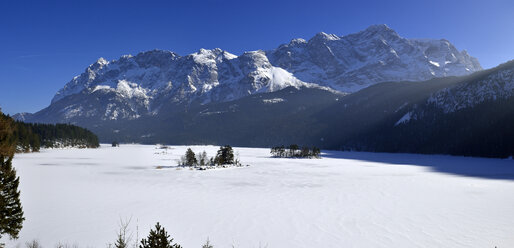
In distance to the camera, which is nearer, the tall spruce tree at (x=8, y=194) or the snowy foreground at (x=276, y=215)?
the tall spruce tree at (x=8, y=194)

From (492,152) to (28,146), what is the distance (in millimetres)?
238036

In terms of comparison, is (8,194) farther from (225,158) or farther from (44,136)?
(44,136)

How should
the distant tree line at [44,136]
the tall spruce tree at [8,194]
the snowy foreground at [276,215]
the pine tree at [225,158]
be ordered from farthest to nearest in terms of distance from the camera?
the distant tree line at [44,136]
the pine tree at [225,158]
the snowy foreground at [276,215]
the tall spruce tree at [8,194]

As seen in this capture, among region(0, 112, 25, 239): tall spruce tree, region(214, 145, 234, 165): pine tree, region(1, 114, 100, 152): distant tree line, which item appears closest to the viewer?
region(0, 112, 25, 239): tall spruce tree

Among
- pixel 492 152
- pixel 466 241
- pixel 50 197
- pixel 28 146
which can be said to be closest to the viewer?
pixel 466 241

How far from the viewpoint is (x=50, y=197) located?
4294cm

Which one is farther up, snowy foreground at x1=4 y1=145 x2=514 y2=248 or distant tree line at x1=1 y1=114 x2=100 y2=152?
distant tree line at x1=1 y1=114 x2=100 y2=152

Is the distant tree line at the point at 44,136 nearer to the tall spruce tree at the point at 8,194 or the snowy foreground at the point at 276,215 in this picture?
the snowy foreground at the point at 276,215

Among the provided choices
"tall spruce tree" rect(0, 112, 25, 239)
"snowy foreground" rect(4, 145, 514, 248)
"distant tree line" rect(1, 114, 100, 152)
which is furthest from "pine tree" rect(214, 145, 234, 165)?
"distant tree line" rect(1, 114, 100, 152)

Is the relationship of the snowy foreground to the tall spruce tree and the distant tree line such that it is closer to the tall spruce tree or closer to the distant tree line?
the tall spruce tree

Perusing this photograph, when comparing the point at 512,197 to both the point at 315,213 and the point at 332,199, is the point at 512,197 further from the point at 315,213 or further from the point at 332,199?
the point at 315,213

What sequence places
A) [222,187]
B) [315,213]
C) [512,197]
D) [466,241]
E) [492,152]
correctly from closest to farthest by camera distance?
[466,241]
[315,213]
[512,197]
[222,187]
[492,152]

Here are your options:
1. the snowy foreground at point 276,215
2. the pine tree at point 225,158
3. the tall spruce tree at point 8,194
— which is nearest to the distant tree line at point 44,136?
the pine tree at point 225,158

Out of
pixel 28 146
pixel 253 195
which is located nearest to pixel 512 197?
pixel 253 195
